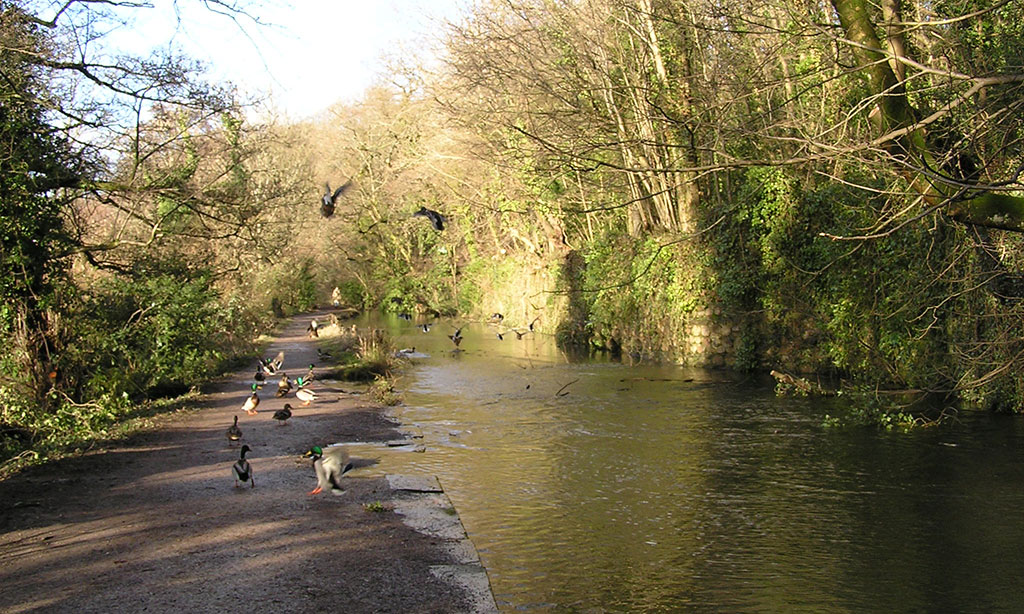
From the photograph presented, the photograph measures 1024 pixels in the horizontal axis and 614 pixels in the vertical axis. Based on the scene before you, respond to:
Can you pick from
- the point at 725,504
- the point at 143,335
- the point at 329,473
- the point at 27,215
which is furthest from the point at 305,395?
the point at 725,504

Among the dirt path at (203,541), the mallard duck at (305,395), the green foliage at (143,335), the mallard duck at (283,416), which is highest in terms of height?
the green foliage at (143,335)

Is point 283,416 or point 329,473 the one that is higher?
point 283,416

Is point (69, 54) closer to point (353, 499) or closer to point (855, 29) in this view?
point (353, 499)

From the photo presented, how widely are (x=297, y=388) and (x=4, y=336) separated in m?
6.30

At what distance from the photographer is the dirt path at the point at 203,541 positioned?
21.5 ft

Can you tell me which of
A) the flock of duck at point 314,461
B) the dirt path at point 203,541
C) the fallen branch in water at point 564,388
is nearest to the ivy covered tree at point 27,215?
the dirt path at point 203,541

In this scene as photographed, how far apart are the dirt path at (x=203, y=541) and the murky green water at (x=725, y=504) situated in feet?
3.18

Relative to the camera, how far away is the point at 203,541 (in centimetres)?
794

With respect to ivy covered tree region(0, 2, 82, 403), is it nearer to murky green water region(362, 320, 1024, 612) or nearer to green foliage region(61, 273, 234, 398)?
green foliage region(61, 273, 234, 398)

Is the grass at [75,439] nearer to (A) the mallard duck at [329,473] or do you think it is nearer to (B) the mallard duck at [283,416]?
(B) the mallard duck at [283,416]

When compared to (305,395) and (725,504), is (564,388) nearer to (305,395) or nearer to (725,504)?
(305,395)

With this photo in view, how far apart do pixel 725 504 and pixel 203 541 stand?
221 inches

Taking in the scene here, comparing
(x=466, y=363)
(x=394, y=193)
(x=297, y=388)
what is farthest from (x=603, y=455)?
(x=394, y=193)

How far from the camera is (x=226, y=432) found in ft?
45.3
